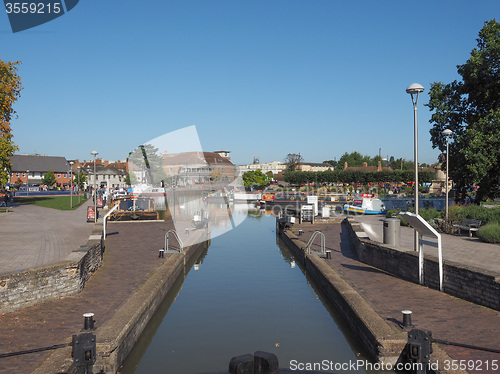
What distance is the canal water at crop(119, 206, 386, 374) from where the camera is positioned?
31.0 feet

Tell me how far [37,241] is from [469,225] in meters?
20.3

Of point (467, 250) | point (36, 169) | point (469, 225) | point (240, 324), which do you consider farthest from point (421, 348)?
point (36, 169)

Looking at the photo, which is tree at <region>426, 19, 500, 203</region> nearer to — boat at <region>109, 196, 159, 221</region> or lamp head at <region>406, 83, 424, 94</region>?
lamp head at <region>406, 83, 424, 94</region>

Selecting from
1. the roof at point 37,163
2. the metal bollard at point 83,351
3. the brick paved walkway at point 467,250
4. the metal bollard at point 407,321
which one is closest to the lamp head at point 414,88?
the brick paved walkway at point 467,250

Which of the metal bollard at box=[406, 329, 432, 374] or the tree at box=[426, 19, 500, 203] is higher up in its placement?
the tree at box=[426, 19, 500, 203]

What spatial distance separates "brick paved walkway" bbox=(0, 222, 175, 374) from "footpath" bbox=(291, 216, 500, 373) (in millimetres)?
6513

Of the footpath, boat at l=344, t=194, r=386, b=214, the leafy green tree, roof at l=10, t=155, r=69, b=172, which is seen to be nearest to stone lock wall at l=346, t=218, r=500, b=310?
the footpath

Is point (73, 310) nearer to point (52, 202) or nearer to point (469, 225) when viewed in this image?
point (469, 225)

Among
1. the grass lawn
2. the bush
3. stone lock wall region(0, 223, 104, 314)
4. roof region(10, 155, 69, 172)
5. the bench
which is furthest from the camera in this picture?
roof region(10, 155, 69, 172)

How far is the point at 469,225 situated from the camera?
21.7 metres

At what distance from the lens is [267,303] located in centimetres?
1397

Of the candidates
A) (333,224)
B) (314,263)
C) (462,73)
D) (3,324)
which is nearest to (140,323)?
(3,324)

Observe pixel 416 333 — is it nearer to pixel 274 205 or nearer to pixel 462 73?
pixel 462 73

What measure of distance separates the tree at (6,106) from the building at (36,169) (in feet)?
237
